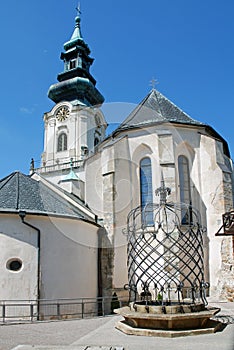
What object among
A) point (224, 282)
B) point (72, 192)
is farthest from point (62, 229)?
point (72, 192)

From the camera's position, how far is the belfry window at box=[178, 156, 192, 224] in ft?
60.7

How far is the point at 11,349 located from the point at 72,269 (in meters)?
8.52

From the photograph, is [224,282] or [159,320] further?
[224,282]

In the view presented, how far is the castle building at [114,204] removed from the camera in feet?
45.8

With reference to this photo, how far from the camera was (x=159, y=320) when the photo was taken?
7547mm

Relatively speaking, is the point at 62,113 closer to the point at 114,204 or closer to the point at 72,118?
the point at 72,118

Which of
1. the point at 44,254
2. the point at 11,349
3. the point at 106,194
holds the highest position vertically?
the point at 106,194

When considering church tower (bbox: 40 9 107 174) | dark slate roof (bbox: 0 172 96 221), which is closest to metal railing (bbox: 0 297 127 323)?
dark slate roof (bbox: 0 172 96 221)

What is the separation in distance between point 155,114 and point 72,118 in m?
15.5

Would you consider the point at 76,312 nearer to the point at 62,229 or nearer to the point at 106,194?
the point at 62,229

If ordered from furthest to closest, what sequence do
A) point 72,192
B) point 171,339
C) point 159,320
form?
point 72,192, point 159,320, point 171,339

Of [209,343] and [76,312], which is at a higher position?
[209,343]

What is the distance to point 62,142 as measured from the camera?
3447 centimetres

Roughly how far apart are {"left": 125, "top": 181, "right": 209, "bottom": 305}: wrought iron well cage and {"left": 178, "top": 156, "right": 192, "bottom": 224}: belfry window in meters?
0.57
